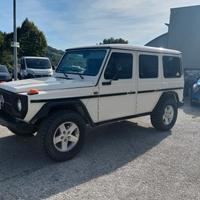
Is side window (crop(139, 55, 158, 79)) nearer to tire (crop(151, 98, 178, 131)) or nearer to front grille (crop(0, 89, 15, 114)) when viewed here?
tire (crop(151, 98, 178, 131))

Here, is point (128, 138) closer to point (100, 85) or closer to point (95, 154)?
point (95, 154)

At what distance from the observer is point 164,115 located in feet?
21.4

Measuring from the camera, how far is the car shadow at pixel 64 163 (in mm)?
3646

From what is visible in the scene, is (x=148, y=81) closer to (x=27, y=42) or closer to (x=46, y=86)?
(x=46, y=86)

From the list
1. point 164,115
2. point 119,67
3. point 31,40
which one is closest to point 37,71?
point 164,115

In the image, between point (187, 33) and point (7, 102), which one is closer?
point (7, 102)

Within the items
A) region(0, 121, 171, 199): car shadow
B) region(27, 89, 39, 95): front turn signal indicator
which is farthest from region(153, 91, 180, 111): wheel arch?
region(27, 89, 39, 95): front turn signal indicator

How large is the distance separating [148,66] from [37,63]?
38.4 feet

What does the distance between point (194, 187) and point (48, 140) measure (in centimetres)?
231

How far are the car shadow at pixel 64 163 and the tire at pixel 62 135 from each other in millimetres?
172

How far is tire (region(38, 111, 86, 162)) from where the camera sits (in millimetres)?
4246

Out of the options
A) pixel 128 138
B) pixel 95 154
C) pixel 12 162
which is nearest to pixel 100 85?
pixel 95 154

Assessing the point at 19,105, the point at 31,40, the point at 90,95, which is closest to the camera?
the point at 19,105

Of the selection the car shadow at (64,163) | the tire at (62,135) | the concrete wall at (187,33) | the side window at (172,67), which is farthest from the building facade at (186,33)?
the tire at (62,135)
